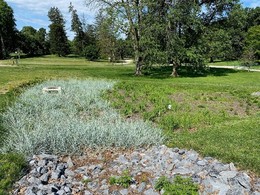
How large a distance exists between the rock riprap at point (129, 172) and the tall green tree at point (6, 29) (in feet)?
157

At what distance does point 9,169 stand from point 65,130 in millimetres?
1499

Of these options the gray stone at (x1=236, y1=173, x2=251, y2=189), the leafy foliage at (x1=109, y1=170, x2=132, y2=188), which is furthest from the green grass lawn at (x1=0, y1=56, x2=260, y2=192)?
the leafy foliage at (x1=109, y1=170, x2=132, y2=188)

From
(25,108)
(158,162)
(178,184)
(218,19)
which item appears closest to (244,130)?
(158,162)

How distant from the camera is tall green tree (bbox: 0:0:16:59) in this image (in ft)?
159

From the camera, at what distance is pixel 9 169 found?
371 cm

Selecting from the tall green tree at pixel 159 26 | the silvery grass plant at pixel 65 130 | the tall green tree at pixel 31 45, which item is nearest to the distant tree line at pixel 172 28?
the tall green tree at pixel 159 26

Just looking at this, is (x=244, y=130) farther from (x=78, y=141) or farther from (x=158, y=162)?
(x=78, y=141)

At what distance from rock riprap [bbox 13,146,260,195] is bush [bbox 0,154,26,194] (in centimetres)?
11

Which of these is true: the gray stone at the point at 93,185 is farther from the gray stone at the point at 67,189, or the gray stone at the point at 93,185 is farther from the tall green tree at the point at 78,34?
the tall green tree at the point at 78,34

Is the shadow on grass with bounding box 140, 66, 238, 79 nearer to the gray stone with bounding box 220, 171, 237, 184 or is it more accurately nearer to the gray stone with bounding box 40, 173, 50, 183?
the gray stone with bounding box 220, 171, 237, 184

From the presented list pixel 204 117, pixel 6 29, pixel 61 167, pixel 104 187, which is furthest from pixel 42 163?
Result: pixel 6 29

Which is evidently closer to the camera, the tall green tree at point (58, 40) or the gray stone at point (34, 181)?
the gray stone at point (34, 181)

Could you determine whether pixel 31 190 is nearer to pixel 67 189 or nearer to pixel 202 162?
pixel 67 189

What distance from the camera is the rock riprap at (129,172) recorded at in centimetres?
350
